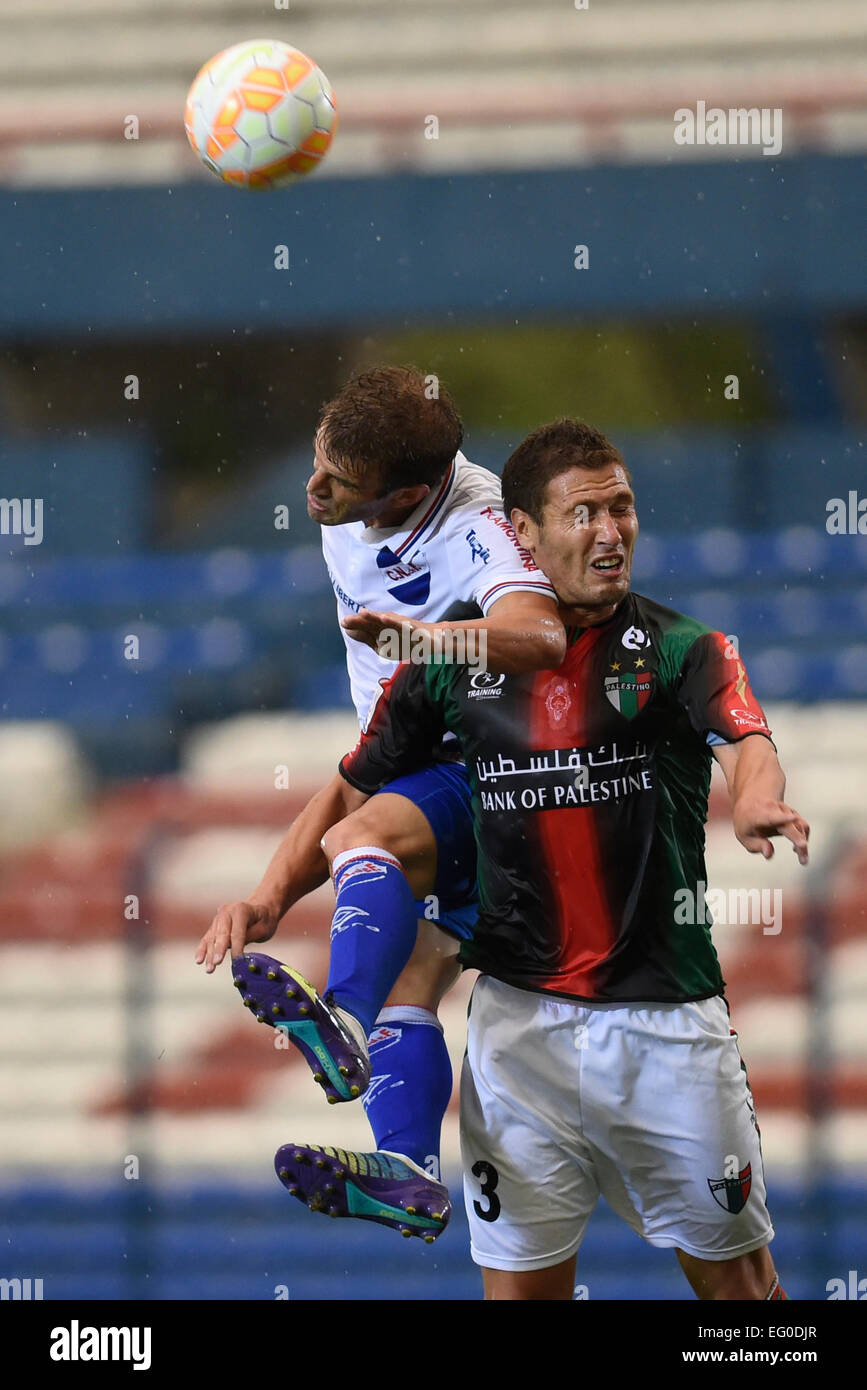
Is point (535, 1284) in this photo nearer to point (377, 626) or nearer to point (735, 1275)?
point (735, 1275)

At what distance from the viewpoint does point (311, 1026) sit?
2.31 metres

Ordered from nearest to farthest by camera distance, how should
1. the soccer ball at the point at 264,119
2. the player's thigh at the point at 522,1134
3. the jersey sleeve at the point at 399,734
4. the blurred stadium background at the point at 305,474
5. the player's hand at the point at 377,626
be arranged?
the player's hand at the point at 377,626, the player's thigh at the point at 522,1134, the jersey sleeve at the point at 399,734, the soccer ball at the point at 264,119, the blurred stadium background at the point at 305,474

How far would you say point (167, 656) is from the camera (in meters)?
6.22

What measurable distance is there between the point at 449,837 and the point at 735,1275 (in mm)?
788

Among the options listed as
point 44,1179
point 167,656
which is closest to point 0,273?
point 167,656

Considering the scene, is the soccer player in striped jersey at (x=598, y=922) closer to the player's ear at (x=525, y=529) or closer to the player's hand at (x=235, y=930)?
the player's ear at (x=525, y=529)

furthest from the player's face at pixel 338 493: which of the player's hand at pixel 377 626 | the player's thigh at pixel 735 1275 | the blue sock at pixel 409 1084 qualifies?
the player's thigh at pixel 735 1275

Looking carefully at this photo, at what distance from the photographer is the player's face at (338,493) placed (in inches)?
103

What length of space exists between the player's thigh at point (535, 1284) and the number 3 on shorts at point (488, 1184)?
106 mm

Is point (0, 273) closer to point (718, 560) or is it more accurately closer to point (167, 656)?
point (167, 656)

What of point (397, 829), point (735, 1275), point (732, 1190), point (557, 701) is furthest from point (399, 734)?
point (735, 1275)

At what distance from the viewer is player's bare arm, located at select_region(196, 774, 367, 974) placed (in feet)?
8.45

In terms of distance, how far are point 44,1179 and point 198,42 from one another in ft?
17.1

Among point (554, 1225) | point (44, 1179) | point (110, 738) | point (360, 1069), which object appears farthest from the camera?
point (110, 738)
